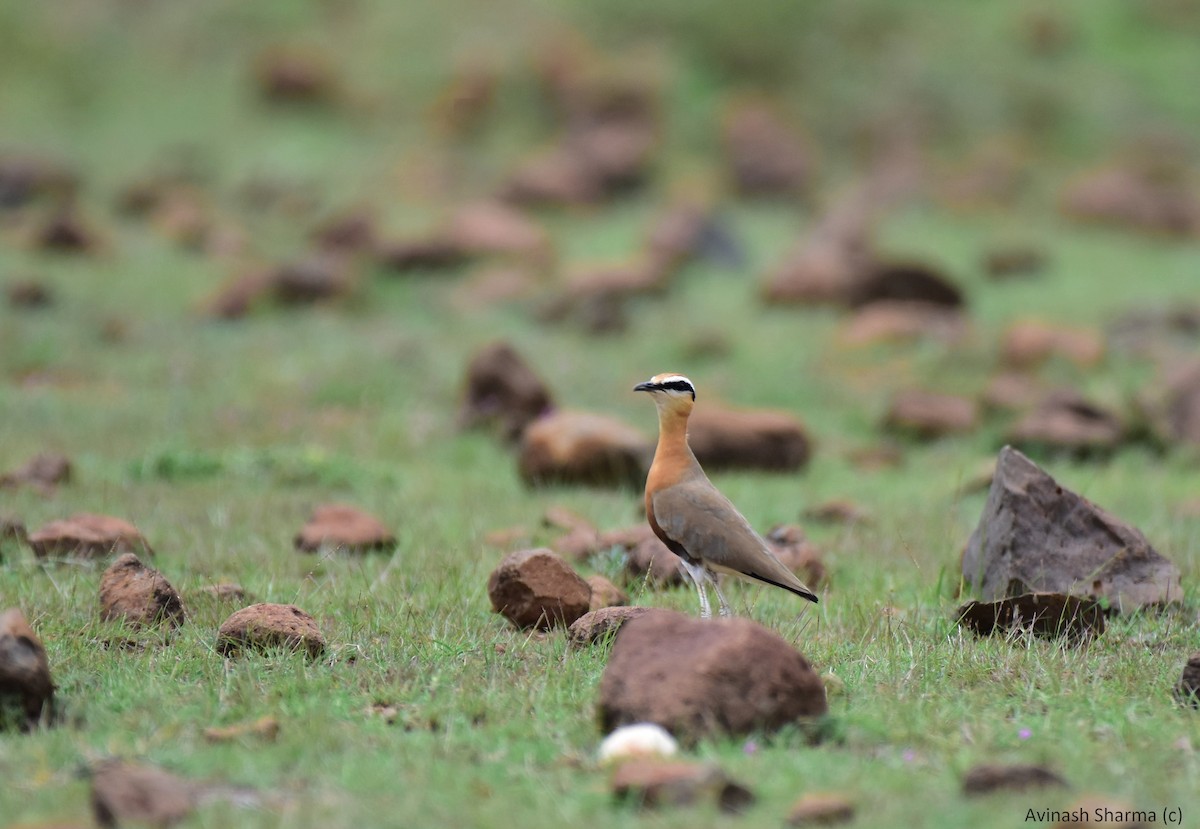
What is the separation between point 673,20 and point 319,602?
18.5m

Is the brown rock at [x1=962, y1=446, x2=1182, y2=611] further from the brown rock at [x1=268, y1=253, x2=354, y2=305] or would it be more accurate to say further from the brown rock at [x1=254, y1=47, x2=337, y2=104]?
the brown rock at [x1=254, y1=47, x2=337, y2=104]

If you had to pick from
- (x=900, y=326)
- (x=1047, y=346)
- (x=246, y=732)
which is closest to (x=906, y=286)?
(x=900, y=326)

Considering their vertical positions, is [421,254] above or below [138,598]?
above

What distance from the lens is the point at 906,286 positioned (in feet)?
46.4

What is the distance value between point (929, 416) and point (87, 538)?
628 cm

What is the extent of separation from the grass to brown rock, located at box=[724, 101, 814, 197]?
0.52 m

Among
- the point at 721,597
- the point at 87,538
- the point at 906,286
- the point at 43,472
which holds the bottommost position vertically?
the point at 43,472

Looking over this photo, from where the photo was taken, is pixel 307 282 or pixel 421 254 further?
pixel 421 254

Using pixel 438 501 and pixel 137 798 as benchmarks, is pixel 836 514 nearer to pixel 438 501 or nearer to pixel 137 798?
pixel 438 501

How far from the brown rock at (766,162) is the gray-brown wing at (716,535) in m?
15.1

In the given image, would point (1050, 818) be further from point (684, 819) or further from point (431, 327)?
point (431, 327)

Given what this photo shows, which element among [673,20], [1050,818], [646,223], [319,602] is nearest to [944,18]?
[673,20]

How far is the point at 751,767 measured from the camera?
3.71m

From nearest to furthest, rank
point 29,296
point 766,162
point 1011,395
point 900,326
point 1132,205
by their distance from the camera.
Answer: point 1011,395
point 29,296
point 900,326
point 1132,205
point 766,162
